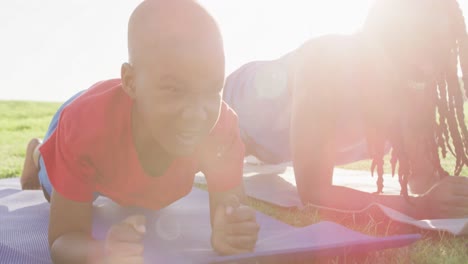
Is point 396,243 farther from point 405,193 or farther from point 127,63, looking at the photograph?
point 127,63

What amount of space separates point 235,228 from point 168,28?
68 cm

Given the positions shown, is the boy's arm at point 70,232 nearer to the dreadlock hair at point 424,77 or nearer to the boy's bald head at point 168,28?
the boy's bald head at point 168,28

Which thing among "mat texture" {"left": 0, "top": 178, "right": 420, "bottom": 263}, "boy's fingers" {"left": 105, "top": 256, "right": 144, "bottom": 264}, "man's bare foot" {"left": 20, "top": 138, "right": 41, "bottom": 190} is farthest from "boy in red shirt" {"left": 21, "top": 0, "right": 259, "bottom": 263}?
"man's bare foot" {"left": 20, "top": 138, "right": 41, "bottom": 190}

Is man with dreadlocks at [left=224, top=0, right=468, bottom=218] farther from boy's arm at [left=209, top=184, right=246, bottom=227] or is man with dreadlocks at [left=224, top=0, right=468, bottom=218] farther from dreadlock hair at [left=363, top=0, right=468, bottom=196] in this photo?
boy's arm at [left=209, top=184, right=246, bottom=227]

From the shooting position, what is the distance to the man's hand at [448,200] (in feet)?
7.07

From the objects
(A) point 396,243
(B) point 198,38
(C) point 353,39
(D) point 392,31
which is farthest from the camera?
(C) point 353,39

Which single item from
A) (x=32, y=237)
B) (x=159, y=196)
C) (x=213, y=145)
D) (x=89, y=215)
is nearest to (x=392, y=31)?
(x=213, y=145)

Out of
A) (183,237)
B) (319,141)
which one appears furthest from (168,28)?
(319,141)

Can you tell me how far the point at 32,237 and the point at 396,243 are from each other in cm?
144

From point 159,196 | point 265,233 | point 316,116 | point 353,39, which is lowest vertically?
point 265,233

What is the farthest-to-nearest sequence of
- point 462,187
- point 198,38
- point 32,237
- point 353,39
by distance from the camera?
1. point 353,39
2. point 462,187
3. point 32,237
4. point 198,38

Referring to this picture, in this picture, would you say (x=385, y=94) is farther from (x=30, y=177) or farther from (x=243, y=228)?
(x=30, y=177)

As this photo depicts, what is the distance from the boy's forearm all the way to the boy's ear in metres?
0.50

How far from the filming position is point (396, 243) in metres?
1.63
